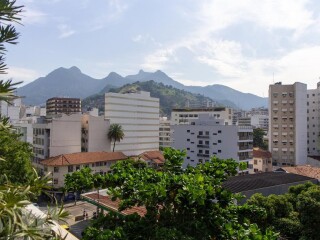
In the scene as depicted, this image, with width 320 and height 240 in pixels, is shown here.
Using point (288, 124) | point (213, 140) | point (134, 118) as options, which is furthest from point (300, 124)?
point (134, 118)

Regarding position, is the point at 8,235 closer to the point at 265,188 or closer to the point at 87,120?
the point at 265,188

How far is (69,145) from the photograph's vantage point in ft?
150

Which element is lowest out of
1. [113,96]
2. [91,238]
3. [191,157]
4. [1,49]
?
[191,157]

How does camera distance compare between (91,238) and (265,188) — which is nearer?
(91,238)

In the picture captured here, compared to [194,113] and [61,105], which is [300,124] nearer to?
[194,113]

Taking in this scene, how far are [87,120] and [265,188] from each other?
32.7 meters

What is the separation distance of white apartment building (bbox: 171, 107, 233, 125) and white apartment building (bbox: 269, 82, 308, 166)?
74.5 ft

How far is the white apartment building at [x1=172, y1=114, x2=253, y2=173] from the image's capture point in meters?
46.6

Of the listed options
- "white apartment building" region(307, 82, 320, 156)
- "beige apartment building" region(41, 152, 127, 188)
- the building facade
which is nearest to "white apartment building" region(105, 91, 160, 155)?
"beige apartment building" region(41, 152, 127, 188)

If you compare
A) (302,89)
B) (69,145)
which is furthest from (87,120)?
(302,89)

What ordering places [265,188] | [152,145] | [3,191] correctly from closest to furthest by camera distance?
[3,191] < [265,188] < [152,145]

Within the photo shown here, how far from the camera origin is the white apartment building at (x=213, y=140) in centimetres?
4662

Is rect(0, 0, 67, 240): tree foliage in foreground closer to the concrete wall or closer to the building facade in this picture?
the concrete wall

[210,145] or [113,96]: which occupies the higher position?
[113,96]
